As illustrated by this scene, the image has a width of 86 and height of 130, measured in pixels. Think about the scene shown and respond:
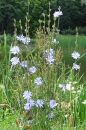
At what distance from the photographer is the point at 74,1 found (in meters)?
36.8

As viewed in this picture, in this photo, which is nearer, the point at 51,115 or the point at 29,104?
the point at 29,104

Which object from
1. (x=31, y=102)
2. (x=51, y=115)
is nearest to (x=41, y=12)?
(x=51, y=115)

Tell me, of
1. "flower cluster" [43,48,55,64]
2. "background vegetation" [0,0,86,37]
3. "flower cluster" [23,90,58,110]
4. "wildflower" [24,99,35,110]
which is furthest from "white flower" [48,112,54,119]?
"background vegetation" [0,0,86,37]

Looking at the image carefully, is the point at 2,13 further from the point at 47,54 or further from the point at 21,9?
the point at 47,54

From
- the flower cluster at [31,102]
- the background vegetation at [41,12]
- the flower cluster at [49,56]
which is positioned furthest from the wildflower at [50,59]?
the background vegetation at [41,12]

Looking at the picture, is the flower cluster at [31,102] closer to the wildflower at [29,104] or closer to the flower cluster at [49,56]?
the wildflower at [29,104]

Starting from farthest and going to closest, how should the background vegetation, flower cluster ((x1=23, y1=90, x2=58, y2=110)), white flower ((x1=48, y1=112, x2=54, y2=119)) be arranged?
the background vegetation → white flower ((x1=48, y1=112, x2=54, y2=119)) → flower cluster ((x1=23, y1=90, x2=58, y2=110))

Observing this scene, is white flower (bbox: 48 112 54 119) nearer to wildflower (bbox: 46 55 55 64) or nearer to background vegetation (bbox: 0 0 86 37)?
wildflower (bbox: 46 55 55 64)

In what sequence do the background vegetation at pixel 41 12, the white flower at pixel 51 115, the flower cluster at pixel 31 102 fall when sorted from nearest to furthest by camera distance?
1. the flower cluster at pixel 31 102
2. the white flower at pixel 51 115
3. the background vegetation at pixel 41 12

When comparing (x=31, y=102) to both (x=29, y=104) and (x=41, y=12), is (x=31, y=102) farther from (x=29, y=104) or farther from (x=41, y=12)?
(x=41, y=12)

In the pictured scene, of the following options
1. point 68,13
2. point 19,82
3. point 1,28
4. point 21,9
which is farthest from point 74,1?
point 19,82

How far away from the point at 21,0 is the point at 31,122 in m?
37.4

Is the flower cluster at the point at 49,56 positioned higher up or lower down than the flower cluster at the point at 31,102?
higher up

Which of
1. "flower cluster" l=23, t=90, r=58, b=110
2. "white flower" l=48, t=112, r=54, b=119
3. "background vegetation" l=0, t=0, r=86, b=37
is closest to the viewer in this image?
"flower cluster" l=23, t=90, r=58, b=110
